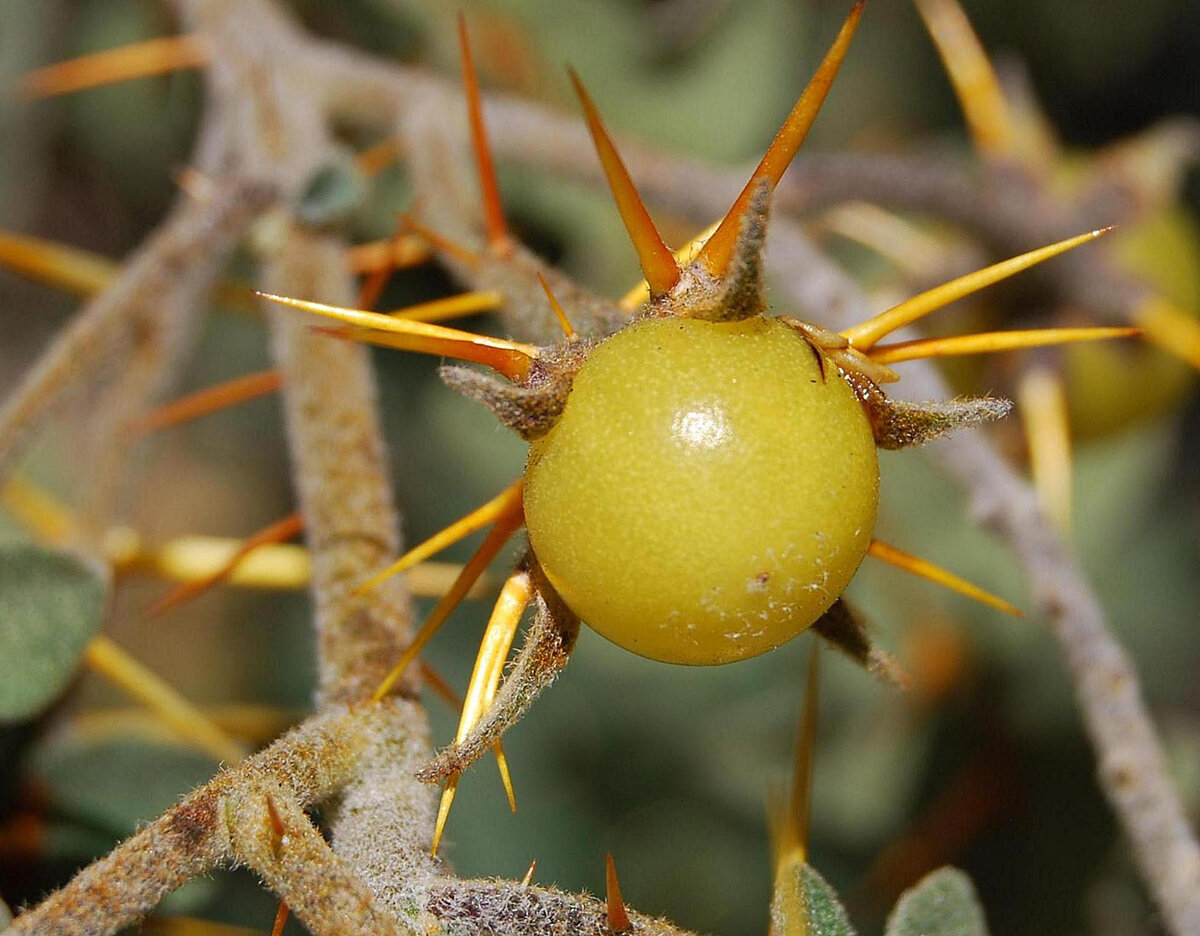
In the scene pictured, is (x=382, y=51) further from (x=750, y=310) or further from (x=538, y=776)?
(x=750, y=310)

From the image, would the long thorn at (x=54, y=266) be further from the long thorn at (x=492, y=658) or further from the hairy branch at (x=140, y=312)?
the long thorn at (x=492, y=658)

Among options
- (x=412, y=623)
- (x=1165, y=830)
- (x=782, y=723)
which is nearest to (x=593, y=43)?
(x=782, y=723)

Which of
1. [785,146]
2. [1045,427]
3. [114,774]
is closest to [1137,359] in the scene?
[1045,427]

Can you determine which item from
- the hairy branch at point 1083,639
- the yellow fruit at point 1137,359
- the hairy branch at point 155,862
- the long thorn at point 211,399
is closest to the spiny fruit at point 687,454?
the hairy branch at point 155,862

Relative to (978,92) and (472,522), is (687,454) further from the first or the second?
(978,92)

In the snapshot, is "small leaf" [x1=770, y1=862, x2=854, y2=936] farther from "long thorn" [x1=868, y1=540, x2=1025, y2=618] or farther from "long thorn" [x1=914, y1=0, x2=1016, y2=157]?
"long thorn" [x1=914, y1=0, x2=1016, y2=157]

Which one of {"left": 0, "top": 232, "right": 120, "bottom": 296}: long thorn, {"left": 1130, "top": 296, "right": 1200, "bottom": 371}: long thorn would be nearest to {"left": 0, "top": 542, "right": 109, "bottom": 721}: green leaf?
{"left": 0, "top": 232, "right": 120, "bottom": 296}: long thorn
